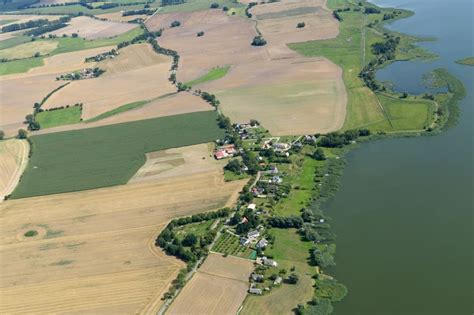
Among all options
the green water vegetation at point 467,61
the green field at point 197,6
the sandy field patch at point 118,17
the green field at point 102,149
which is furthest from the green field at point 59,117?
the green field at point 197,6

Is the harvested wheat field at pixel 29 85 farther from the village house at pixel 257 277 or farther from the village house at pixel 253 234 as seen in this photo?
the village house at pixel 257 277

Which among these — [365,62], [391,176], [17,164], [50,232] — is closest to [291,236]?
[391,176]

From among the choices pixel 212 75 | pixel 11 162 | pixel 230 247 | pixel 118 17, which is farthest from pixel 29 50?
pixel 230 247

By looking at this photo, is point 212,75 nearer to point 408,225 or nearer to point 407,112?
point 407,112

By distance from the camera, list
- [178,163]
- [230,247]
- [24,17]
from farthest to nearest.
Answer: [24,17], [178,163], [230,247]

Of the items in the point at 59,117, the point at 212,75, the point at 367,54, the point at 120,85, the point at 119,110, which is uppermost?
the point at 367,54

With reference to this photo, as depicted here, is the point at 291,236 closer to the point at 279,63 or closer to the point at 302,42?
the point at 279,63

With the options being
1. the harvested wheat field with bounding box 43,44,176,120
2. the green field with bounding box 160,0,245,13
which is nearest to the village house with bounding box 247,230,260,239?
Answer: the harvested wheat field with bounding box 43,44,176,120
